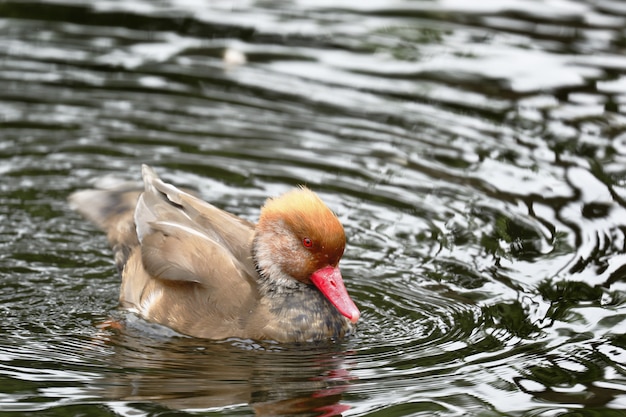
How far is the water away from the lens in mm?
5922

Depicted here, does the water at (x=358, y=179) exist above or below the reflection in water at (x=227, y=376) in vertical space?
above

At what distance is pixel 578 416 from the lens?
5.60m

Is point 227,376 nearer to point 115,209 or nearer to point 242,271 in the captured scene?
point 242,271

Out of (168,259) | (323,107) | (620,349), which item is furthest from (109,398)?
(323,107)

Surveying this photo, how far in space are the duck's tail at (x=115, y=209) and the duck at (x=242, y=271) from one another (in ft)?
1.26

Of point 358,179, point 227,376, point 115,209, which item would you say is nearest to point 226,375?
point 227,376

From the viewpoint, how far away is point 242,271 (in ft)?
21.9

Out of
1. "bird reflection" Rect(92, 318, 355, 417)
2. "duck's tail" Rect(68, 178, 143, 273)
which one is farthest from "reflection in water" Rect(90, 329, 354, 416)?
"duck's tail" Rect(68, 178, 143, 273)

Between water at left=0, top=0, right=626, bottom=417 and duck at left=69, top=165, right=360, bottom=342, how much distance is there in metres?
0.12

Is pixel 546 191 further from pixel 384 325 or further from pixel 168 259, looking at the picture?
pixel 168 259

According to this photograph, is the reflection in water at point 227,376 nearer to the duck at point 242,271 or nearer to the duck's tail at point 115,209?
the duck at point 242,271

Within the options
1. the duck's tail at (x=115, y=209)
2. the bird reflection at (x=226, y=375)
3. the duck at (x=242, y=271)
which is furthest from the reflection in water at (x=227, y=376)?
the duck's tail at (x=115, y=209)

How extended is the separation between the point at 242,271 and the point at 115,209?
1.36 m

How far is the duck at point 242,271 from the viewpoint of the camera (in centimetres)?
651
